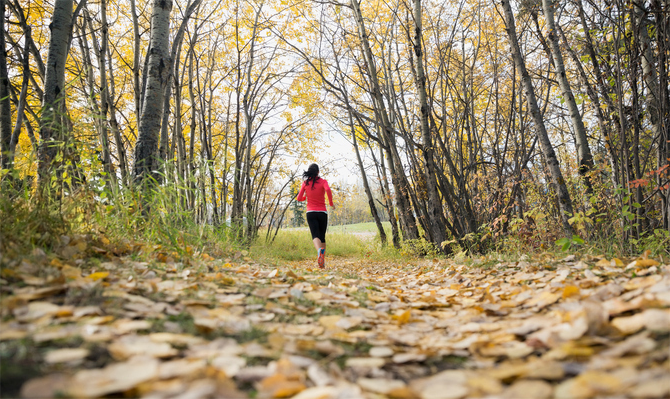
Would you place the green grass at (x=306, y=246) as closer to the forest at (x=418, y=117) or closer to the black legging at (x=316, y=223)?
the forest at (x=418, y=117)

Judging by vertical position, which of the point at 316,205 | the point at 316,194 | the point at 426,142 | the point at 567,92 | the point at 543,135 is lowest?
the point at 316,205

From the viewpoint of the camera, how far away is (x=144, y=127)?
349 cm

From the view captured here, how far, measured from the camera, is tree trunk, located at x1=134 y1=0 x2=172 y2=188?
136 inches

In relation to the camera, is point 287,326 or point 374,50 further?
point 374,50

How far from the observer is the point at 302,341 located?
43.3 inches

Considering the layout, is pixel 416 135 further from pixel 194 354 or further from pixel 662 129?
pixel 194 354

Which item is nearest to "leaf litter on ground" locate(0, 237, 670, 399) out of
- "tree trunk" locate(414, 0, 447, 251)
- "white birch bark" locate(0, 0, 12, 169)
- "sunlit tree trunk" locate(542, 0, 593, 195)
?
"white birch bark" locate(0, 0, 12, 169)

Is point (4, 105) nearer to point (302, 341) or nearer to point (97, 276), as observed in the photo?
point (97, 276)

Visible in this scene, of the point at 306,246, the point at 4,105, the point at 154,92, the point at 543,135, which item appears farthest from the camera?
the point at 306,246

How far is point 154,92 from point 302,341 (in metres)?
3.47

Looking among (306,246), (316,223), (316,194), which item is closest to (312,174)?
(316,194)

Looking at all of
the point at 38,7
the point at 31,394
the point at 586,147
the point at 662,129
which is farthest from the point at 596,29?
the point at 38,7

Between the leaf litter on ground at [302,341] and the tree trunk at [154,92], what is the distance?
1.86 meters

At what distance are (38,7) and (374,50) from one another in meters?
7.12
